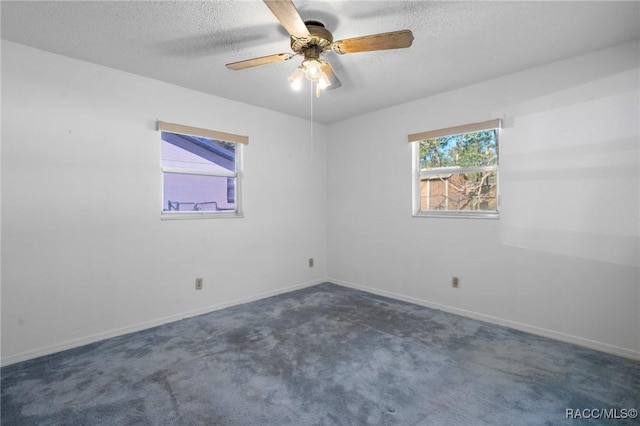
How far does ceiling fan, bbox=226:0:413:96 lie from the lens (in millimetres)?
1617

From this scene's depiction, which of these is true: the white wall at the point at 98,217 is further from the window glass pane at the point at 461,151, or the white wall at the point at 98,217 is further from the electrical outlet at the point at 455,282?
the electrical outlet at the point at 455,282

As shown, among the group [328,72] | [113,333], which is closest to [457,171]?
[328,72]

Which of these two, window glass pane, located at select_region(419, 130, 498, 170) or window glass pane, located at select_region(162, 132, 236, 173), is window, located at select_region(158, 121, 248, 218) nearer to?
window glass pane, located at select_region(162, 132, 236, 173)

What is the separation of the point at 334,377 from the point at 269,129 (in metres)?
3.05

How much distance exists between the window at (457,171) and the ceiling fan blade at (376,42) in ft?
5.78

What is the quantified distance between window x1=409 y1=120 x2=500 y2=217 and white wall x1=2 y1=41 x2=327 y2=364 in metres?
2.07

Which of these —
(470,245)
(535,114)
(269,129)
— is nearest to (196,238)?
(269,129)

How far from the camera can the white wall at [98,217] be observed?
236 centimetres

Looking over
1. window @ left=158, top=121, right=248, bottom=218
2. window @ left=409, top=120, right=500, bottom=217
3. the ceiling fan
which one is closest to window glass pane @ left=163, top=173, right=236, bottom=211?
window @ left=158, top=121, right=248, bottom=218

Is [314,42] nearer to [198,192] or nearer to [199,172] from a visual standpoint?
[199,172]

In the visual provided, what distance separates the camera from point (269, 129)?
13.1 ft

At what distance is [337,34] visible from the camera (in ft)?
7.23

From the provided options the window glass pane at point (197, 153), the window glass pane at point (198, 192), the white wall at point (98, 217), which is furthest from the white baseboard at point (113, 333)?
the window glass pane at point (197, 153)

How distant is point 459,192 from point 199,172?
292 cm
